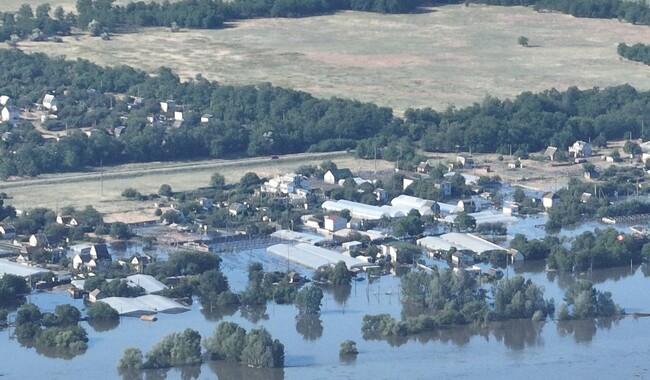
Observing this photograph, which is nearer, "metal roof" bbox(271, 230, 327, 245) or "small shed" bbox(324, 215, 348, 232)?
"metal roof" bbox(271, 230, 327, 245)

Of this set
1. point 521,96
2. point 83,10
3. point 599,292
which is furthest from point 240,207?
point 83,10

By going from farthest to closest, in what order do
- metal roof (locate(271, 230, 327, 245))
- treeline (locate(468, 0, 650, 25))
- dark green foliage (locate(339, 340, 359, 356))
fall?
1. treeline (locate(468, 0, 650, 25))
2. metal roof (locate(271, 230, 327, 245))
3. dark green foliage (locate(339, 340, 359, 356))

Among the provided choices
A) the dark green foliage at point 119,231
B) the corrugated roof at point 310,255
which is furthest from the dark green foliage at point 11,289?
the corrugated roof at point 310,255

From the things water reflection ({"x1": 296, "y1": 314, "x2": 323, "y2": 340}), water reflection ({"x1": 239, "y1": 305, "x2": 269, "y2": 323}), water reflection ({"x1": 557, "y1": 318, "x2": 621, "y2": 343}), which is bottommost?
water reflection ({"x1": 239, "y1": 305, "x2": 269, "y2": 323})

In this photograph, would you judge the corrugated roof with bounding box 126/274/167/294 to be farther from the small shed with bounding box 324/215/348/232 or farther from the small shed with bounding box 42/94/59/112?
the small shed with bounding box 42/94/59/112

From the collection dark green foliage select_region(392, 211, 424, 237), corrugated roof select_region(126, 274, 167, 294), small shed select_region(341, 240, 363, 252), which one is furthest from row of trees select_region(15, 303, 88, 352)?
dark green foliage select_region(392, 211, 424, 237)

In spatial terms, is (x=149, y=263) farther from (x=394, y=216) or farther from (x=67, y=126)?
(x=67, y=126)

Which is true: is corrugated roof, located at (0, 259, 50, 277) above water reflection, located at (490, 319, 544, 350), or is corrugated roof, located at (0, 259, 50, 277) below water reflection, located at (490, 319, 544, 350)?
below
